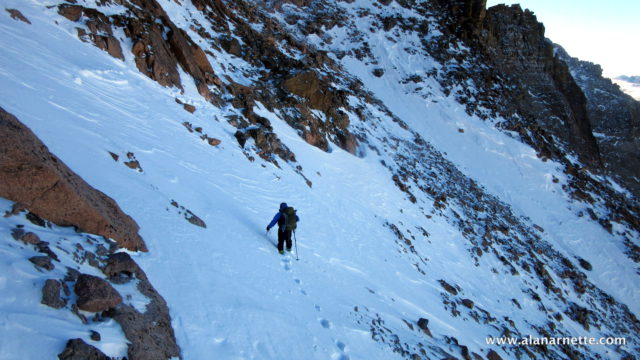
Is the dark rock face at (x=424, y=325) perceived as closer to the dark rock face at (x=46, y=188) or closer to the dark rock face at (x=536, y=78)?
the dark rock face at (x=46, y=188)

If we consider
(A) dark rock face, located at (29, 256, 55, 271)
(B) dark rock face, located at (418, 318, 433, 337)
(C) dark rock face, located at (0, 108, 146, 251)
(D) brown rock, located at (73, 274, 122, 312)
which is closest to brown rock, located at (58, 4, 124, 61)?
(C) dark rock face, located at (0, 108, 146, 251)

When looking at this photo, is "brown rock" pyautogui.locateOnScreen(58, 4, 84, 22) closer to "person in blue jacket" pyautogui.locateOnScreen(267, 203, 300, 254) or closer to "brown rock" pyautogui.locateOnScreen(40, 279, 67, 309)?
"person in blue jacket" pyautogui.locateOnScreen(267, 203, 300, 254)

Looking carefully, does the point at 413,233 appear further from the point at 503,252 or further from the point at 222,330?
the point at 222,330

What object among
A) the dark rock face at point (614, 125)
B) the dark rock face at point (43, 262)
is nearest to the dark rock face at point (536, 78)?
the dark rock face at point (614, 125)

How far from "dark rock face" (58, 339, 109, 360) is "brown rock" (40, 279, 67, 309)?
18.9 inches

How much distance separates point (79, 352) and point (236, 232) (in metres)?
4.83

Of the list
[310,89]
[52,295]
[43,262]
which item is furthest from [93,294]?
[310,89]

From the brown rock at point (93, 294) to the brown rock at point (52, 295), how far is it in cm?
16

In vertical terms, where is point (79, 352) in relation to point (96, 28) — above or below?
below

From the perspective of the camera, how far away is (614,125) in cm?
4531

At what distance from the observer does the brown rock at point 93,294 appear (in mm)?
3516

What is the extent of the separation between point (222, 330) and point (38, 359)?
2.28 meters

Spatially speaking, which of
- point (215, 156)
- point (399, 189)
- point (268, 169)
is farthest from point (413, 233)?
point (215, 156)

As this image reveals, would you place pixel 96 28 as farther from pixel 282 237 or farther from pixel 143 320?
pixel 143 320
